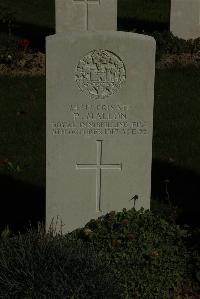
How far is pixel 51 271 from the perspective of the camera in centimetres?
489

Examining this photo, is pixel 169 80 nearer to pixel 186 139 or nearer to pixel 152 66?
pixel 186 139

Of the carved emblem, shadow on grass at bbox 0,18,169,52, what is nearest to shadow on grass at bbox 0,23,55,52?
shadow on grass at bbox 0,18,169,52

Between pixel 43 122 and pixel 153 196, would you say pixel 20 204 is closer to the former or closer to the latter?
pixel 153 196

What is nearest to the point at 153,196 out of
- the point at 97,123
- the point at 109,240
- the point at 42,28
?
the point at 97,123

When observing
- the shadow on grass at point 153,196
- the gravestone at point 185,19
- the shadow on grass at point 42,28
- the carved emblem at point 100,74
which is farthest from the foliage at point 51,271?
the shadow on grass at point 42,28

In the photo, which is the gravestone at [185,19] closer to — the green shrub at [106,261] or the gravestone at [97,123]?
the gravestone at [97,123]

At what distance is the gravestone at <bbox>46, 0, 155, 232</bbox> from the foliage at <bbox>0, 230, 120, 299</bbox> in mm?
860

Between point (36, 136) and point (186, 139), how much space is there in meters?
1.87

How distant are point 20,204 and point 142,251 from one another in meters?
2.17

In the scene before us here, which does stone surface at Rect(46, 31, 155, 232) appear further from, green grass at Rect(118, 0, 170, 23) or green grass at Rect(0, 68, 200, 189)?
green grass at Rect(118, 0, 170, 23)

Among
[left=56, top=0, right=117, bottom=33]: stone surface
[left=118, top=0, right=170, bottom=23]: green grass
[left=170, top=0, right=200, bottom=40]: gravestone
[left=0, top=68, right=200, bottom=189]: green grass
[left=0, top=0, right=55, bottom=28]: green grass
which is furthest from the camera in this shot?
[left=118, top=0, right=170, bottom=23]: green grass

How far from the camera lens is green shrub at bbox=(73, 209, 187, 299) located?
5.46m

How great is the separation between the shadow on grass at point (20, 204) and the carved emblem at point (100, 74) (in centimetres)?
162

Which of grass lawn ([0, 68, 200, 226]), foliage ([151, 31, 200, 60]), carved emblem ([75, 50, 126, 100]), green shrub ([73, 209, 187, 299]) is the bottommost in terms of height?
green shrub ([73, 209, 187, 299])
